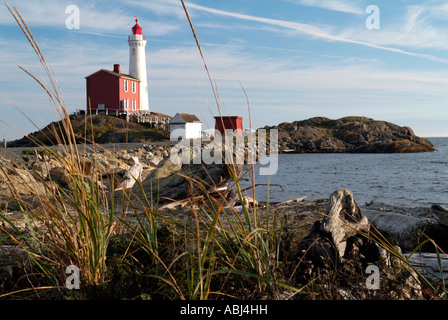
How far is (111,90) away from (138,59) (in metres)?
5.61

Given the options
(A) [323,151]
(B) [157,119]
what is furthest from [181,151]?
(A) [323,151]

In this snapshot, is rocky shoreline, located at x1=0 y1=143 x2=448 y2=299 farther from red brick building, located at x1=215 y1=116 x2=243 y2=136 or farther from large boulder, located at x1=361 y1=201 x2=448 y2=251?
red brick building, located at x1=215 y1=116 x2=243 y2=136

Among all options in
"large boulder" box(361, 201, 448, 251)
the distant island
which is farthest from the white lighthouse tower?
"large boulder" box(361, 201, 448, 251)

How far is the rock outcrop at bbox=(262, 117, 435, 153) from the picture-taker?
2185 inches

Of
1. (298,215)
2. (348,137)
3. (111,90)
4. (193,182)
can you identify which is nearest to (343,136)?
(348,137)

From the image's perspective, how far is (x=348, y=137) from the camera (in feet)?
203

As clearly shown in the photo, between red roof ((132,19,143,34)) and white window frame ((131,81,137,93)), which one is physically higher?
red roof ((132,19,143,34))

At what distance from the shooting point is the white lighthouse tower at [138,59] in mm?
44719

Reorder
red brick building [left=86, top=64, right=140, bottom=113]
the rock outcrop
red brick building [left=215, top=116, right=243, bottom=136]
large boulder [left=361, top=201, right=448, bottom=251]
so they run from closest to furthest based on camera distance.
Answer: red brick building [left=215, top=116, right=243, bottom=136] → large boulder [left=361, top=201, right=448, bottom=251] → red brick building [left=86, top=64, right=140, bottom=113] → the rock outcrop

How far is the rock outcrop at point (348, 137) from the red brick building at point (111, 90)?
2403 centimetres

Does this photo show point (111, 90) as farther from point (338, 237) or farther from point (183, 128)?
point (338, 237)

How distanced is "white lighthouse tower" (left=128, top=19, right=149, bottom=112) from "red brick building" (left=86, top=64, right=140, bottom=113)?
4.79ft

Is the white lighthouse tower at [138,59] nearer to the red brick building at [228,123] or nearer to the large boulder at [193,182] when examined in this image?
the red brick building at [228,123]

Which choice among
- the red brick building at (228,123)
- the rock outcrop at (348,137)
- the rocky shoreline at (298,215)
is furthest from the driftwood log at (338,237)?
the rock outcrop at (348,137)
